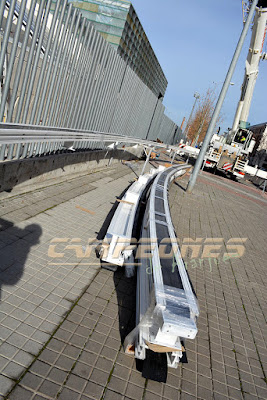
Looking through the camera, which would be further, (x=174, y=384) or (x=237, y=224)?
(x=237, y=224)

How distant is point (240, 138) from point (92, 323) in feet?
76.2

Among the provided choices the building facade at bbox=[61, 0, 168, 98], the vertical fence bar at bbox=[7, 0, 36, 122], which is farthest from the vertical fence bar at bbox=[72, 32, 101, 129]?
the building facade at bbox=[61, 0, 168, 98]

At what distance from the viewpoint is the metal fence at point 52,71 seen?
4.94 meters

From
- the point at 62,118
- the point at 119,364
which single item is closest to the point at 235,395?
the point at 119,364

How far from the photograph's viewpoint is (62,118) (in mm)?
7164

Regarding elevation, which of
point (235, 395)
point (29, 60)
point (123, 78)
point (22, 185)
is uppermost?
point (123, 78)

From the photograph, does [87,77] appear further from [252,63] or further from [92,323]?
[252,63]

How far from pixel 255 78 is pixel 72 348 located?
2344 cm

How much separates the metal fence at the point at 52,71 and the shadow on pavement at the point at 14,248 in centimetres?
136

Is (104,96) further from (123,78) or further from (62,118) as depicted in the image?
(62,118)

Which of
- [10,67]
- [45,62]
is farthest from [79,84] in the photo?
[10,67]

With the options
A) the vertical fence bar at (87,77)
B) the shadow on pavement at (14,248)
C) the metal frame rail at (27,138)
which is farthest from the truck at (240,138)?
the shadow on pavement at (14,248)

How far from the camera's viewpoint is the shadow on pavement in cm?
350

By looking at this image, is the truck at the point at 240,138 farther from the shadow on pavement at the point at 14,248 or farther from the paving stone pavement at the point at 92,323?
the shadow on pavement at the point at 14,248
